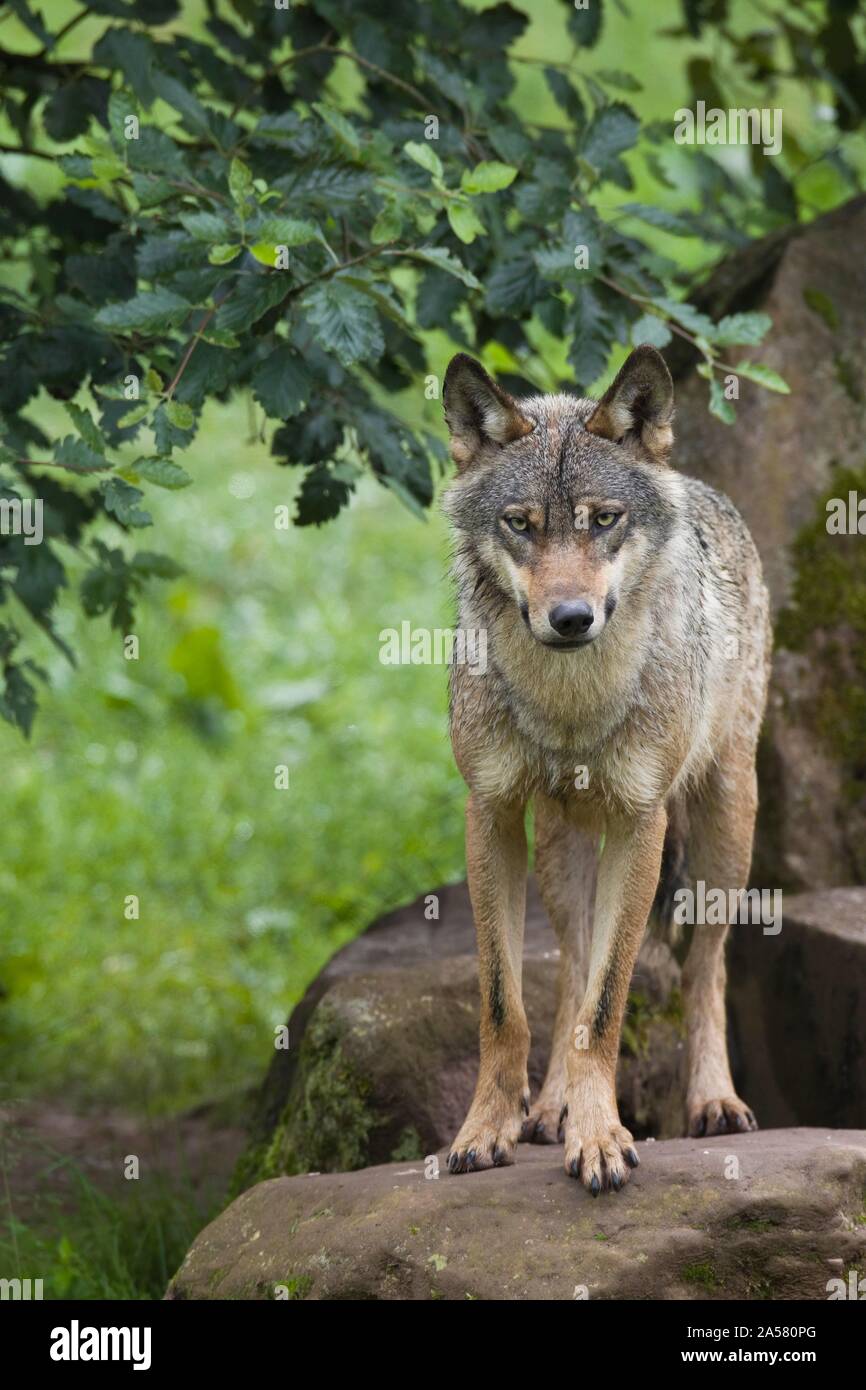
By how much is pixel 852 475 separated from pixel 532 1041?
3.29m

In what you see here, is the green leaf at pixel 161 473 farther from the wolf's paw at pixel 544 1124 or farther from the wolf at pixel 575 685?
the wolf's paw at pixel 544 1124

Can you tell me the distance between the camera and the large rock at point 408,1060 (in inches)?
248

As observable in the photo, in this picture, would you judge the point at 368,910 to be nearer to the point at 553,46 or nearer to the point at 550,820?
the point at 550,820

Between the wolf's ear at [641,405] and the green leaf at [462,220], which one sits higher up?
the green leaf at [462,220]

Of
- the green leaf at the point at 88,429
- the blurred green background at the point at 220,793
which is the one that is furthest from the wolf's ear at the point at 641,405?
the blurred green background at the point at 220,793

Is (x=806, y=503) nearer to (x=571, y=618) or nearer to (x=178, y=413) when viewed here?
(x=571, y=618)

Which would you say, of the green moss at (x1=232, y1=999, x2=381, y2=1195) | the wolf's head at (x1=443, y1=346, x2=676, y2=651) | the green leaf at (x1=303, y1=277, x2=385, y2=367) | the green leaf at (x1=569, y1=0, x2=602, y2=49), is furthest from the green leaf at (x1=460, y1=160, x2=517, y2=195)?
the green moss at (x1=232, y1=999, x2=381, y2=1195)

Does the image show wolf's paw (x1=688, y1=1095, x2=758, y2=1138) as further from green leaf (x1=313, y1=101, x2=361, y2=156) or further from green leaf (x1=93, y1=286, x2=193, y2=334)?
green leaf (x1=313, y1=101, x2=361, y2=156)

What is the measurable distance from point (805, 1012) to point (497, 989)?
2.05m

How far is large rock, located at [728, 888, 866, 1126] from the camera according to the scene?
6.64 metres

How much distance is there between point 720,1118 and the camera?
6.10 meters

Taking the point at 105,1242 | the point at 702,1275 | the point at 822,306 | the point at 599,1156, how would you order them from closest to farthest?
1. the point at 702,1275
2. the point at 599,1156
3. the point at 105,1242
4. the point at 822,306

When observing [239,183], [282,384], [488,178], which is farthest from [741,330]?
[239,183]

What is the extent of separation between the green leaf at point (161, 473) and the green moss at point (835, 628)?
3.66m
